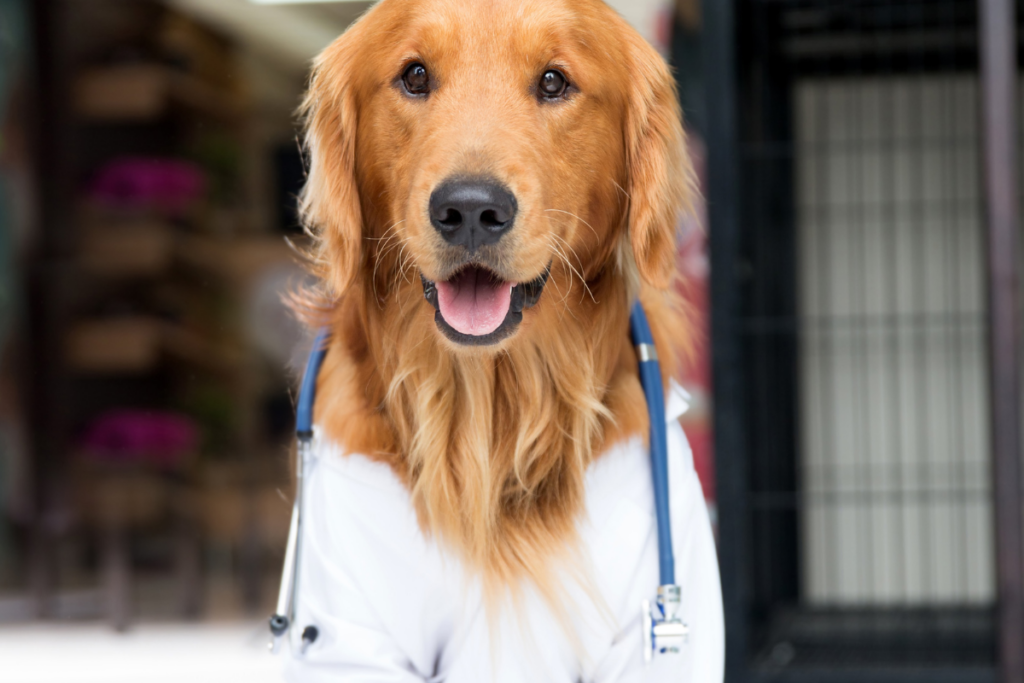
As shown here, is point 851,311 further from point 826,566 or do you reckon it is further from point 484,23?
point 484,23

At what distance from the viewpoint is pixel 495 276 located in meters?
1.35

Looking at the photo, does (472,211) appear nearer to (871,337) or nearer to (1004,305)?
(1004,305)

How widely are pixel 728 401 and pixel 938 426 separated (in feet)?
4.24

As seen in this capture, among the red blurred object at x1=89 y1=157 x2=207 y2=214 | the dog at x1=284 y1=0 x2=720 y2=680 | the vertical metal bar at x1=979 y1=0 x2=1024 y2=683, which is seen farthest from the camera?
the red blurred object at x1=89 y1=157 x2=207 y2=214

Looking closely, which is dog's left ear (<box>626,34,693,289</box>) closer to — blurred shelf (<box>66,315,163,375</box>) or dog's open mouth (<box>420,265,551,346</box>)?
Answer: dog's open mouth (<box>420,265,551,346</box>)

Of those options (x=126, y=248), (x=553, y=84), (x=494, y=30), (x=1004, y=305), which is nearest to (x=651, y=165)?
(x=553, y=84)

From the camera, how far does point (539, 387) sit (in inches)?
59.4

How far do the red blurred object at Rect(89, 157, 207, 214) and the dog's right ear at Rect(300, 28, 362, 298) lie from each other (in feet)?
7.33

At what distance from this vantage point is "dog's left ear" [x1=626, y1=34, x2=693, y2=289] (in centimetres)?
147

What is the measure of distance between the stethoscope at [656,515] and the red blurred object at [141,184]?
2234 millimetres

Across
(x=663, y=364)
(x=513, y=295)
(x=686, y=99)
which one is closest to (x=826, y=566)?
(x=686, y=99)

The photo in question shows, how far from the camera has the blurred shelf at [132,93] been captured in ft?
11.7

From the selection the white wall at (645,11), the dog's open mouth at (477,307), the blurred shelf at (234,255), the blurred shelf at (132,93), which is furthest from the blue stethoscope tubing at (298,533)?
the blurred shelf at (132,93)

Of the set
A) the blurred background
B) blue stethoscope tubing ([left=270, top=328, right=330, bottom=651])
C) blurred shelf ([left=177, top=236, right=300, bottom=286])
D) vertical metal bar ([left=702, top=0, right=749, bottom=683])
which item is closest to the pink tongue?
blue stethoscope tubing ([left=270, top=328, right=330, bottom=651])
